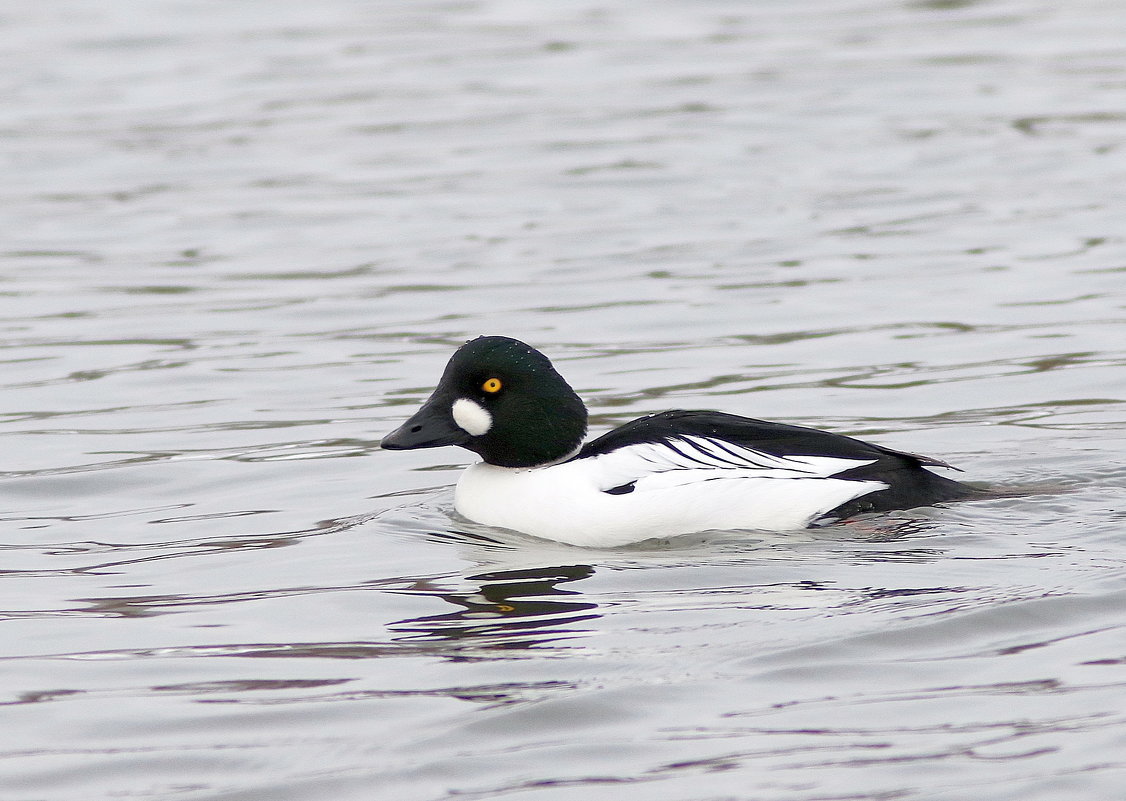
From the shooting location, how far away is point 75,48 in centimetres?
2005

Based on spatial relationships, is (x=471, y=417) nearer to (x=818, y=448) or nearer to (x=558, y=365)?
(x=818, y=448)

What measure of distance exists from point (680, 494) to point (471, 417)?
88 centimetres

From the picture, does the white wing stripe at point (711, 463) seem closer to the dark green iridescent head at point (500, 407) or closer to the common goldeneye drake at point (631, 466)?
the common goldeneye drake at point (631, 466)

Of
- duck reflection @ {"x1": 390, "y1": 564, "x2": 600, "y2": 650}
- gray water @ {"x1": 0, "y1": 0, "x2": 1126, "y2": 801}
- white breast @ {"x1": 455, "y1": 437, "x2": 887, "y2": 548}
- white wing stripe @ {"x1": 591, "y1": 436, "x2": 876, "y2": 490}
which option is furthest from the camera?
white wing stripe @ {"x1": 591, "y1": 436, "x2": 876, "y2": 490}

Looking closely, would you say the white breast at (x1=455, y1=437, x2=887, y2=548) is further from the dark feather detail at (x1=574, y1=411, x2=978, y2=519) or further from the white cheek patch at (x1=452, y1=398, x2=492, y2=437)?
the white cheek patch at (x1=452, y1=398, x2=492, y2=437)

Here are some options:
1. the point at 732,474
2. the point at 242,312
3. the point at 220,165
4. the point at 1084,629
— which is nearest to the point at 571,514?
the point at 732,474

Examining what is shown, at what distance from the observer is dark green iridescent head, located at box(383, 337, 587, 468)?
700 centimetres

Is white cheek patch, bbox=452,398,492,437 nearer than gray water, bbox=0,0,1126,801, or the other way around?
gray water, bbox=0,0,1126,801

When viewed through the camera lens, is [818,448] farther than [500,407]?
No

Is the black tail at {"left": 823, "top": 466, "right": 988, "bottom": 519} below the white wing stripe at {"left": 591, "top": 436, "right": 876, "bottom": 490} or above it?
below

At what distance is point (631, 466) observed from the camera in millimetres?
6801

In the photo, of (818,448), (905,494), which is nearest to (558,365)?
(818,448)

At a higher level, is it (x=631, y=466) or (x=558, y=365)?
(x=631, y=466)

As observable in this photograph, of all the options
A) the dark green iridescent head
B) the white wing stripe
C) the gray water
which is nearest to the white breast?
the white wing stripe
